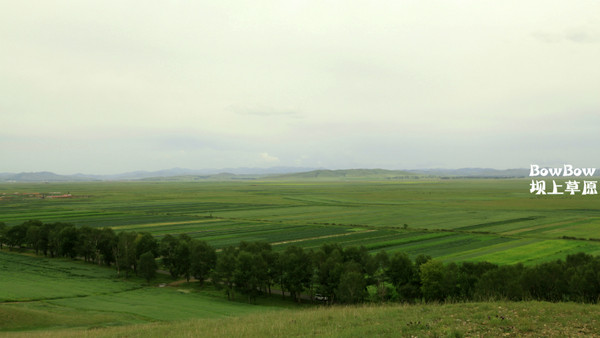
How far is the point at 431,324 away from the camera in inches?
688

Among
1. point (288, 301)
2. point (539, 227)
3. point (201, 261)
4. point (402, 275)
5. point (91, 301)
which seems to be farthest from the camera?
point (539, 227)

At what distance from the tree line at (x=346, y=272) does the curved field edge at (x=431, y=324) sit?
33.5ft

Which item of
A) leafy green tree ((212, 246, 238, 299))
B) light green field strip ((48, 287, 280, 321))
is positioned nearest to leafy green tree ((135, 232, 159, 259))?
light green field strip ((48, 287, 280, 321))

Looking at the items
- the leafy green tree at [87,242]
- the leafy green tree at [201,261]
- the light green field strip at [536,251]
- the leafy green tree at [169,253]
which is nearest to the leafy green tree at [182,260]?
the leafy green tree at [169,253]

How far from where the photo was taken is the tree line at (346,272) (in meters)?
35.3

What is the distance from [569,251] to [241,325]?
63.3 m

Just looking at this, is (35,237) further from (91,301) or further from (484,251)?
(484,251)

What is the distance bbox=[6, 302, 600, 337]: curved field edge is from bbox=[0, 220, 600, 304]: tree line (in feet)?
33.5

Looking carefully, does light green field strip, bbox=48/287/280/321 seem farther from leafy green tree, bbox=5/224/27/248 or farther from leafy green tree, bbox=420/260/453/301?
leafy green tree, bbox=5/224/27/248

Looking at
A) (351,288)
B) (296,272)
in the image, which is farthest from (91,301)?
(351,288)

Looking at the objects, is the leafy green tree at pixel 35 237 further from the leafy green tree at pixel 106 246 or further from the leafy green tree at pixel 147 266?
the leafy green tree at pixel 147 266

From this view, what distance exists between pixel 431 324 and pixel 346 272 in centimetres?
2652

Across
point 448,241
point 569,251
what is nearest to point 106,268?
point 448,241

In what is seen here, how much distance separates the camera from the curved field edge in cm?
1627
